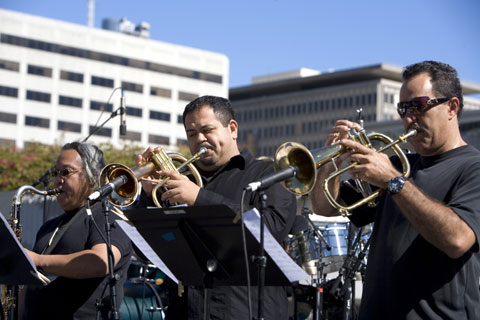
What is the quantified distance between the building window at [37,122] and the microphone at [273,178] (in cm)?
8986

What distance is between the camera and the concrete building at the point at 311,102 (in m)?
115

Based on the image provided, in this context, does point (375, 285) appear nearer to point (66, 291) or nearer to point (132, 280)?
point (66, 291)

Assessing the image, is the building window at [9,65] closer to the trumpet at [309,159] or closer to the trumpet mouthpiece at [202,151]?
the trumpet mouthpiece at [202,151]

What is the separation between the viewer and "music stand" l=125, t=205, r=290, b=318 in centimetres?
433

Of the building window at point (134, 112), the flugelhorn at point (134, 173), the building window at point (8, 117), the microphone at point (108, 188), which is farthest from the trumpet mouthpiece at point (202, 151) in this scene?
the building window at point (134, 112)

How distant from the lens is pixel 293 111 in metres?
123

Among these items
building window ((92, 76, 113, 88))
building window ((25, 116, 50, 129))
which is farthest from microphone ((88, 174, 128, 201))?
building window ((92, 76, 113, 88))

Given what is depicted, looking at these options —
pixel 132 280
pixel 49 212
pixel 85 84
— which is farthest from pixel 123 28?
pixel 132 280

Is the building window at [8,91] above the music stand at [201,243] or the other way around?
above

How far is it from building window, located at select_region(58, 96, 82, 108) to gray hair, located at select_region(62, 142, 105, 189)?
3547 inches

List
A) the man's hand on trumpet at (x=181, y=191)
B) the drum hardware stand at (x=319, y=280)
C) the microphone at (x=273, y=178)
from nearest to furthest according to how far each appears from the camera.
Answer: the microphone at (x=273, y=178) < the man's hand on trumpet at (x=181, y=191) < the drum hardware stand at (x=319, y=280)

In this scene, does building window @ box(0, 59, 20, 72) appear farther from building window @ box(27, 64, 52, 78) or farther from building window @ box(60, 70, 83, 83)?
building window @ box(60, 70, 83, 83)

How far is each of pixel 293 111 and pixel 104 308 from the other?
118 m

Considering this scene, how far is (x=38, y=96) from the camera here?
92188 mm
